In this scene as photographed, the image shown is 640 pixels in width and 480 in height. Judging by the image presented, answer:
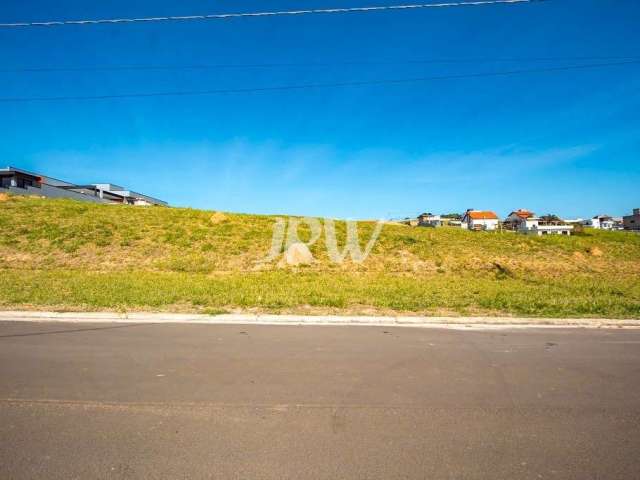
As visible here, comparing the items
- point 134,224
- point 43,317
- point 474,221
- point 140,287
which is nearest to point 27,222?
point 134,224

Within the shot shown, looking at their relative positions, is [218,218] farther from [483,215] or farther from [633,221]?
[633,221]

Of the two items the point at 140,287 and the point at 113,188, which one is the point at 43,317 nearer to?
the point at 140,287

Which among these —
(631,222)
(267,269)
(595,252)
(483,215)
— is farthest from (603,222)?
(267,269)

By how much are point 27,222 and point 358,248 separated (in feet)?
68.9

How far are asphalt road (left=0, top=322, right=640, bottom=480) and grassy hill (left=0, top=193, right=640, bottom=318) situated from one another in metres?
2.91

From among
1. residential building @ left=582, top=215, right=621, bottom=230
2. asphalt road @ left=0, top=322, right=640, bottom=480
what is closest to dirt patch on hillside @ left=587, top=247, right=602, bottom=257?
asphalt road @ left=0, top=322, right=640, bottom=480

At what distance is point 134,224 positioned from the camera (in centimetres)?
2486

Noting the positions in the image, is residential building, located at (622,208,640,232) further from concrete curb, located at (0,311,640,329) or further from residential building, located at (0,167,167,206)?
residential building, located at (0,167,167,206)

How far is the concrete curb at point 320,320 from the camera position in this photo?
26.5ft

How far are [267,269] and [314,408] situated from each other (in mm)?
14057

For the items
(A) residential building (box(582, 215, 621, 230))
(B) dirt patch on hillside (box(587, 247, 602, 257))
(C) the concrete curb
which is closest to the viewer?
(C) the concrete curb

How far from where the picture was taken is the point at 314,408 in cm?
408

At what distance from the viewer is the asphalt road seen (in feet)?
10.1

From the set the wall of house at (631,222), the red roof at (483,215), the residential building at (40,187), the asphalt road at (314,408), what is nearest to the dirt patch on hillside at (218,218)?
the asphalt road at (314,408)
